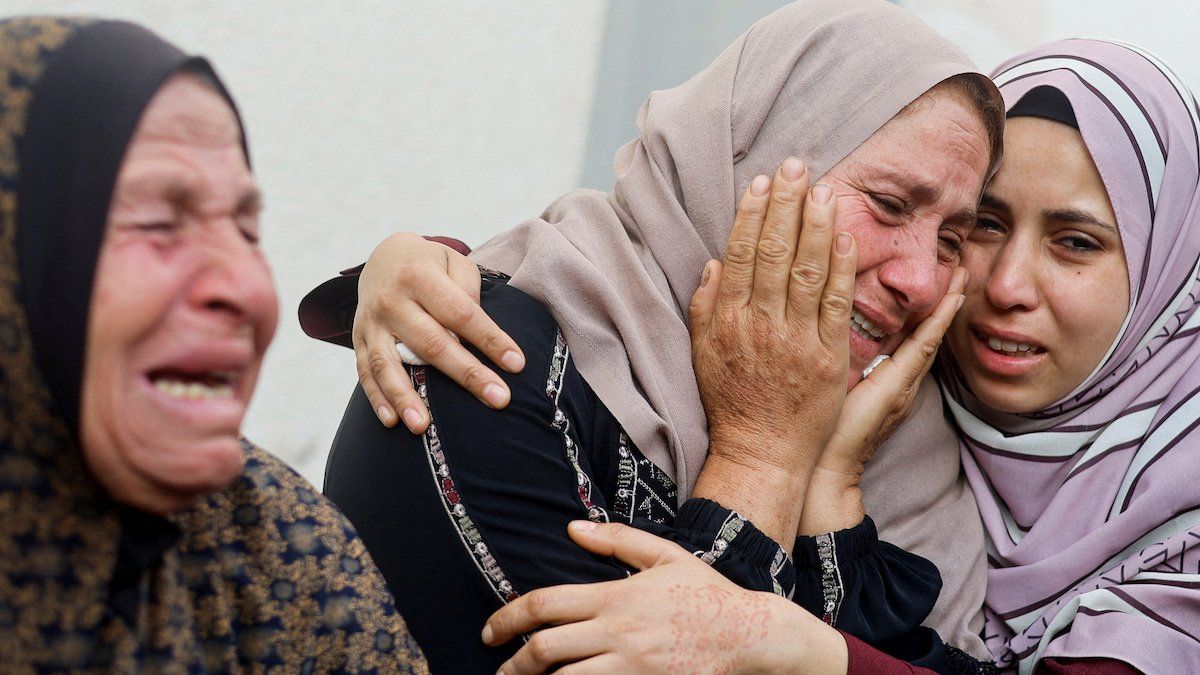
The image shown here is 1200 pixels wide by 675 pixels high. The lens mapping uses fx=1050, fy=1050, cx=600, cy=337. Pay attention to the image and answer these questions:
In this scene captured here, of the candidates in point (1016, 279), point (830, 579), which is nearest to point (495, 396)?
point (830, 579)

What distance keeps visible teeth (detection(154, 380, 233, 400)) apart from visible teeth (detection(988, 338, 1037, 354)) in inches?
52.7

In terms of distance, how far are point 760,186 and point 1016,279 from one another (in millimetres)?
471

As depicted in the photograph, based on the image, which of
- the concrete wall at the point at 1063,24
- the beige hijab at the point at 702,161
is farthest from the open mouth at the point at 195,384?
the concrete wall at the point at 1063,24

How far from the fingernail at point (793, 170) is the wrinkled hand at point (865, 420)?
0.36 metres

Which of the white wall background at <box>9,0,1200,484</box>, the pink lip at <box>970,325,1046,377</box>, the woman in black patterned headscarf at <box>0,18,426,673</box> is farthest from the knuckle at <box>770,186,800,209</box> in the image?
the white wall background at <box>9,0,1200,484</box>

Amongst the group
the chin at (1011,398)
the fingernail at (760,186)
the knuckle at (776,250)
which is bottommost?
the chin at (1011,398)

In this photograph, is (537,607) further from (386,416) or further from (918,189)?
(918,189)

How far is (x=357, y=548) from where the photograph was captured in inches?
41.6

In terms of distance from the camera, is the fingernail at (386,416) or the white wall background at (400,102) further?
the white wall background at (400,102)

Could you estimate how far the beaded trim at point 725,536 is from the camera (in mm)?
1349

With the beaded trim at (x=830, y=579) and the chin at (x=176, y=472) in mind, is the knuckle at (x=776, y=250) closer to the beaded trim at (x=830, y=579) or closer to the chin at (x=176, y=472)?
the beaded trim at (x=830, y=579)

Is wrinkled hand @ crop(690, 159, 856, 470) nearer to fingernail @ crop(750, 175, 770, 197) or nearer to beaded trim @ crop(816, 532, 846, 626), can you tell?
fingernail @ crop(750, 175, 770, 197)

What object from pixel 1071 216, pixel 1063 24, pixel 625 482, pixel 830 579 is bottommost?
pixel 830 579

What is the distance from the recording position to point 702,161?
1.58m
